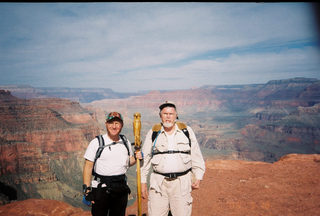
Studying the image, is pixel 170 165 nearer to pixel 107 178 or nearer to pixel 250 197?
pixel 107 178

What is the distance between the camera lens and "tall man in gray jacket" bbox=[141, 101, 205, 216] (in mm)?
3285

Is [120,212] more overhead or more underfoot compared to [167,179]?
more underfoot

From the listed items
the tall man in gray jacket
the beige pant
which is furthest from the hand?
the beige pant

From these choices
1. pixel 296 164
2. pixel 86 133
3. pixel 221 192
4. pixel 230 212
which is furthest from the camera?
pixel 86 133

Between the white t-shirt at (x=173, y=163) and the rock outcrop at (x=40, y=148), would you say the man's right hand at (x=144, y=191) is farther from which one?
the rock outcrop at (x=40, y=148)

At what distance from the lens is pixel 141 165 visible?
352 centimetres

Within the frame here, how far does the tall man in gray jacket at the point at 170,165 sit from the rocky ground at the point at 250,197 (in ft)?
12.1

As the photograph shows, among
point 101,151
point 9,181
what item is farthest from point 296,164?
point 9,181

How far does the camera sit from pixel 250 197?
7.09 meters

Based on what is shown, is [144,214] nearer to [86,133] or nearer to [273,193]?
[273,193]

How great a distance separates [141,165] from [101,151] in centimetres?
69

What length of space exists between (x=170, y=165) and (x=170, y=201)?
22.0 inches

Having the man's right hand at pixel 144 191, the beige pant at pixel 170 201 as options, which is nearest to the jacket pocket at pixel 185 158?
the beige pant at pixel 170 201

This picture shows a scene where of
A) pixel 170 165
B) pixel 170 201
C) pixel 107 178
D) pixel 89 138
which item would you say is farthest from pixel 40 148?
pixel 170 165
